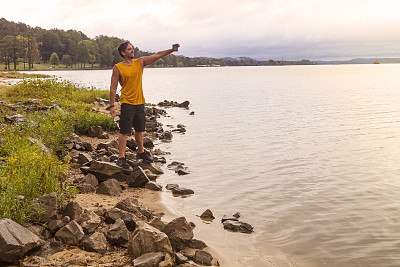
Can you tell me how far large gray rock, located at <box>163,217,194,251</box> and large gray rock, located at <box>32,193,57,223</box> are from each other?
2032 mm

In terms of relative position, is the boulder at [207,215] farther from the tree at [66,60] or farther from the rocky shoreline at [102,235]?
the tree at [66,60]

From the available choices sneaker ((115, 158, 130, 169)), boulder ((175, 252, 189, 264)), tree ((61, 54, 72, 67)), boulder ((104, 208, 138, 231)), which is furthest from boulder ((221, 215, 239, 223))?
tree ((61, 54, 72, 67))

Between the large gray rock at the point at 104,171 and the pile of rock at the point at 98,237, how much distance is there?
9.31 feet

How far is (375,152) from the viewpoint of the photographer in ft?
48.0

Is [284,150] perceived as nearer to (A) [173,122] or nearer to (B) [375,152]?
(B) [375,152]

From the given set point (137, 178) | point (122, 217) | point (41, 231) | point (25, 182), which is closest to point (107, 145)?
point (137, 178)

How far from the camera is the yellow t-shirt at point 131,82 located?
9.61m

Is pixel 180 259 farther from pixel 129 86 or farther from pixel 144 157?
pixel 144 157

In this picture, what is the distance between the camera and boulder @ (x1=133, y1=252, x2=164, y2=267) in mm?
4839

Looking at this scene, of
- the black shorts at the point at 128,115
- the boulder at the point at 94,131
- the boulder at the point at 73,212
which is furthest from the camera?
the boulder at the point at 94,131

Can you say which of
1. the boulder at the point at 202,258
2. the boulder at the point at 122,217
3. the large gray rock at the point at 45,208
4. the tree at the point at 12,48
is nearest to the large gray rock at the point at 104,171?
the boulder at the point at 122,217

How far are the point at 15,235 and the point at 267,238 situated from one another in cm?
489

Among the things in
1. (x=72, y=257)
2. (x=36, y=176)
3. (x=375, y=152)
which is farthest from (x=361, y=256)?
(x=375, y=152)

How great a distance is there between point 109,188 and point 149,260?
4049mm
